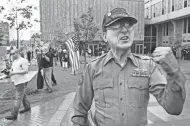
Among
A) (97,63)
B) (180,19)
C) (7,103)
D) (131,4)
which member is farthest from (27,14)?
(131,4)

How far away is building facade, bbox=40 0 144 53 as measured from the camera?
4059 centimetres

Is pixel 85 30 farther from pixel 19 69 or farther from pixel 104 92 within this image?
pixel 104 92

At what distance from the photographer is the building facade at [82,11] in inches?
1598

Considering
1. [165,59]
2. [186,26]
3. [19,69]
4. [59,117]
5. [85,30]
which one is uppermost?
[186,26]

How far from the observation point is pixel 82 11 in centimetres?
4091

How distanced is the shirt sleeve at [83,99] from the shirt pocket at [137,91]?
0.37m

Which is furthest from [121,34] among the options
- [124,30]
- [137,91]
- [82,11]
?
[82,11]

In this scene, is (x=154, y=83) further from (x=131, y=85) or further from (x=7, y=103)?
(x=7, y=103)

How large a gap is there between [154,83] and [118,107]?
0.33m

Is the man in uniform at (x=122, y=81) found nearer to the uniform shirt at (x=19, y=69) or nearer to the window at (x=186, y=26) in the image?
the uniform shirt at (x=19, y=69)

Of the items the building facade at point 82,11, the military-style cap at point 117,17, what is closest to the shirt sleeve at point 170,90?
the military-style cap at point 117,17

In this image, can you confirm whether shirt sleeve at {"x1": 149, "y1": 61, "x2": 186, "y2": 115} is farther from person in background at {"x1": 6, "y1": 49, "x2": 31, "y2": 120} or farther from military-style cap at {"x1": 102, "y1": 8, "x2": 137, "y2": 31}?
person in background at {"x1": 6, "y1": 49, "x2": 31, "y2": 120}

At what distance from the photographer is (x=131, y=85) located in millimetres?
1521

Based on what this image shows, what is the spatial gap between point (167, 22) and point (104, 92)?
133 feet
